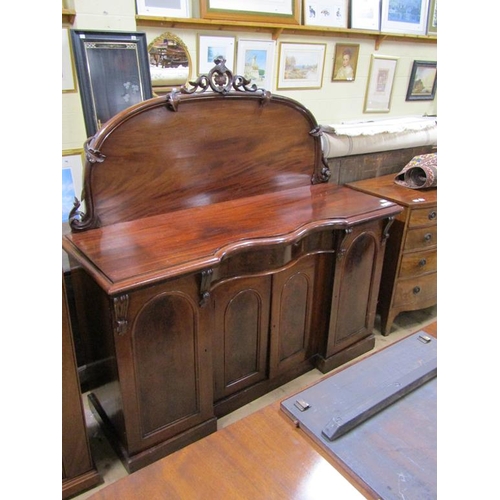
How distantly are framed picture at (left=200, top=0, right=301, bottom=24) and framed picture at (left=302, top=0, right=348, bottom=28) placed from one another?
0.08m

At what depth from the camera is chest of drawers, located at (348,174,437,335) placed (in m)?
2.43

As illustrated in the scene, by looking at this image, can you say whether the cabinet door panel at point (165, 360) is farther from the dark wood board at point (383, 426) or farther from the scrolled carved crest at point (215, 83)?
the scrolled carved crest at point (215, 83)

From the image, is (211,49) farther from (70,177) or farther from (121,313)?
(121,313)

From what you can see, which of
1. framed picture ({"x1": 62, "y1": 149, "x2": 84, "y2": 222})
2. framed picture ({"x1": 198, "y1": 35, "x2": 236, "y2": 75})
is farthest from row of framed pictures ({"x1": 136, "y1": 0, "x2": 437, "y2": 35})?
framed picture ({"x1": 62, "y1": 149, "x2": 84, "y2": 222})

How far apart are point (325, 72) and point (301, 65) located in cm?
21

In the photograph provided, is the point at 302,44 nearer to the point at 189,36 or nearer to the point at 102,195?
the point at 189,36

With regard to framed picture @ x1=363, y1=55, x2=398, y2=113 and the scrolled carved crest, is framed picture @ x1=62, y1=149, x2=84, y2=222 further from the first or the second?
framed picture @ x1=363, y1=55, x2=398, y2=113

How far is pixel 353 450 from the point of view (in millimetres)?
983

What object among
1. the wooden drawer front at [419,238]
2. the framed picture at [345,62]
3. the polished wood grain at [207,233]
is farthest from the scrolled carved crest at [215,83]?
the wooden drawer front at [419,238]

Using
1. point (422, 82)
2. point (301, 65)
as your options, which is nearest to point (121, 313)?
point (301, 65)

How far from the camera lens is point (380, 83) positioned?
119 inches

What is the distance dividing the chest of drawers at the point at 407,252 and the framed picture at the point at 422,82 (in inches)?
38.1
